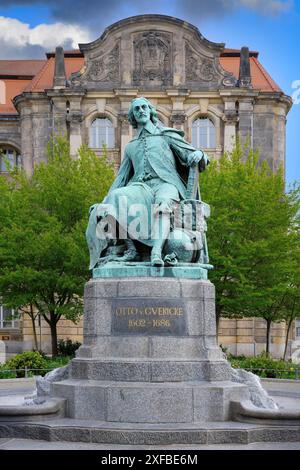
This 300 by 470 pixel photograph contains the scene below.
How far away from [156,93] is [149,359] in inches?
1373

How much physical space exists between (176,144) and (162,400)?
415cm

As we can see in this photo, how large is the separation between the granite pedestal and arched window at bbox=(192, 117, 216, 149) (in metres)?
33.9

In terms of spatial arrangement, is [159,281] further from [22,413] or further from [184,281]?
[22,413]

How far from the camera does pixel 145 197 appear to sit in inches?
500

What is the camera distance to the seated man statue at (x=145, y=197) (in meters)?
12.4

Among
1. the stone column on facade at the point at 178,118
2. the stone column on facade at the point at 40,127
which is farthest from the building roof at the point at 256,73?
the stone column on facade at the point at 40,127

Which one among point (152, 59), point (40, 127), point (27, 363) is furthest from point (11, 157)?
point (27, 363)

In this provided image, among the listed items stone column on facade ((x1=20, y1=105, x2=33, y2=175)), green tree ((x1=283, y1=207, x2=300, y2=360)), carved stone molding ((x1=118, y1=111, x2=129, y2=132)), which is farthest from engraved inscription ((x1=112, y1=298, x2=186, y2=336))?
stone column on facade ((x1=20, y1=105, x2=33, y2=175))

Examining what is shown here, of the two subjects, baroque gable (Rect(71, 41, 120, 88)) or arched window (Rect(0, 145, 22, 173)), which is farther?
arched window (Rect(0, 145, 22, 173))

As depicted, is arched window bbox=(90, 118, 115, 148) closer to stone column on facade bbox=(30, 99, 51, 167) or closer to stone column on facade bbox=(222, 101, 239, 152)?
stone column on facade bbox=(30, 99, 51, 167)

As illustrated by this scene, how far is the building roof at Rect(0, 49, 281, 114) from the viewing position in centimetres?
4675

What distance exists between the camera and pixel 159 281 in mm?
11953

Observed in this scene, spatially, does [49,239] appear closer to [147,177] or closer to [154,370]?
[147,177]

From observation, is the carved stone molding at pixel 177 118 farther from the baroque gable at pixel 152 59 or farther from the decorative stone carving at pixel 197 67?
the decorative stone carving at pixel 197 67
